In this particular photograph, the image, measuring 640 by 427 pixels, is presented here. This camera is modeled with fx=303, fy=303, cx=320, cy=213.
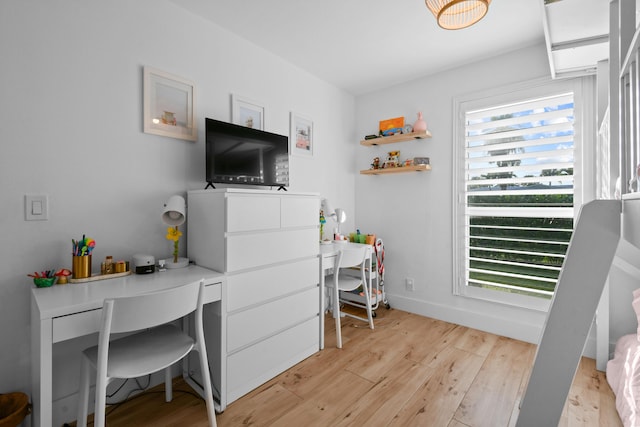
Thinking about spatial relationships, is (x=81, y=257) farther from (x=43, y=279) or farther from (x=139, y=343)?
(x=139, y=343)

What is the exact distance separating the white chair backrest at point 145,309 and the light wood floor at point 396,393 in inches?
30.1

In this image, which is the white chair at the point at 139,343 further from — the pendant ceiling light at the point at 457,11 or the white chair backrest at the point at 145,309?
the pendant ceiling light at the point at 457,11

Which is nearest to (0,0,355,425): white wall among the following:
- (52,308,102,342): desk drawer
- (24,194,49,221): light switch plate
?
(24,194,49,221): light switch plate

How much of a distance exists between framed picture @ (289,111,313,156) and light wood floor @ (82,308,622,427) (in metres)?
1.82

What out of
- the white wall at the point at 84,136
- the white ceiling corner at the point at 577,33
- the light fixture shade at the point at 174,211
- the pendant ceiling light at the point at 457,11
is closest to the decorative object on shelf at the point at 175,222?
the light fixture shade at the point at 174,211

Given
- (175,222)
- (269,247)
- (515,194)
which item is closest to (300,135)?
(269,247)

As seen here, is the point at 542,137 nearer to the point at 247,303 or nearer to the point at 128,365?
the point at 247,303

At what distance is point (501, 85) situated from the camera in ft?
9.02

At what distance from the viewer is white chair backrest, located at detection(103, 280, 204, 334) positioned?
4.10 ft

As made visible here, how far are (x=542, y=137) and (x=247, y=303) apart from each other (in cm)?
270

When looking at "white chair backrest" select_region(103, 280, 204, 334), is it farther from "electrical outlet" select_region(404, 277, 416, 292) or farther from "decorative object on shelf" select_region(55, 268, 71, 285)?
"electrical outlet" select_region(404, 277, 416, 292)

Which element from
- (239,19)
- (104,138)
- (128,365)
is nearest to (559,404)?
(128,365)

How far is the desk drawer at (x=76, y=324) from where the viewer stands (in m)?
1.24

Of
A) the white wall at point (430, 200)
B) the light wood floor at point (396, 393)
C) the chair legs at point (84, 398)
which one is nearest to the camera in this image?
the chair legs at point (84, 398)
